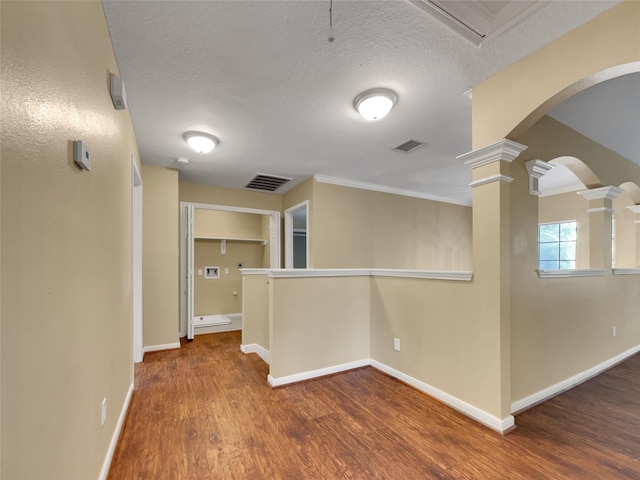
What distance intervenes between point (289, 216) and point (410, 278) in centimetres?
298

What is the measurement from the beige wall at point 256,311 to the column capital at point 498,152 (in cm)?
247

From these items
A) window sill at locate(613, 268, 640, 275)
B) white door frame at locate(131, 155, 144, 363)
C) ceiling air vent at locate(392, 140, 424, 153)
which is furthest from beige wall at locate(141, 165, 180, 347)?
window sill at locate(613, 268, 640, 275)

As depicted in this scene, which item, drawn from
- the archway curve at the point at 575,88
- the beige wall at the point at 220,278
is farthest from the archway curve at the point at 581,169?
the beige wall at the point at 220,278

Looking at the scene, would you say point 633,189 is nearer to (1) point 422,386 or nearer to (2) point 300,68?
(1) point 422,386

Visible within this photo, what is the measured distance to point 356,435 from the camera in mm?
1988

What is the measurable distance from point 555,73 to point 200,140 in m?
2.96

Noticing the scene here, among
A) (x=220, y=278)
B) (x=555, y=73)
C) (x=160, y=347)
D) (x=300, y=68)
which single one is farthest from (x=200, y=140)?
(x=220, y=278)

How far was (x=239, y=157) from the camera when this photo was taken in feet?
12.1

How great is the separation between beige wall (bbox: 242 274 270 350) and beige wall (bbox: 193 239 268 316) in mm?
2295

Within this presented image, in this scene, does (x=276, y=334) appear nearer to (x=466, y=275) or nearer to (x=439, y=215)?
(x=466, y=275)

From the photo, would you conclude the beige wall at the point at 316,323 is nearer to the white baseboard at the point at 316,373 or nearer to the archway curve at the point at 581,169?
the white baseboard at the point at 316,373

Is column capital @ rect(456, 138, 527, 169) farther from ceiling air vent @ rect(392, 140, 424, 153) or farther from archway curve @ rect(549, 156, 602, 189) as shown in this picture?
ceiling air vent @ rect(392, 140, 424, 153)

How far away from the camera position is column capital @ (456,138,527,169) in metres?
2.01

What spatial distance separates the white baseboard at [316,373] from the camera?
2.76m
